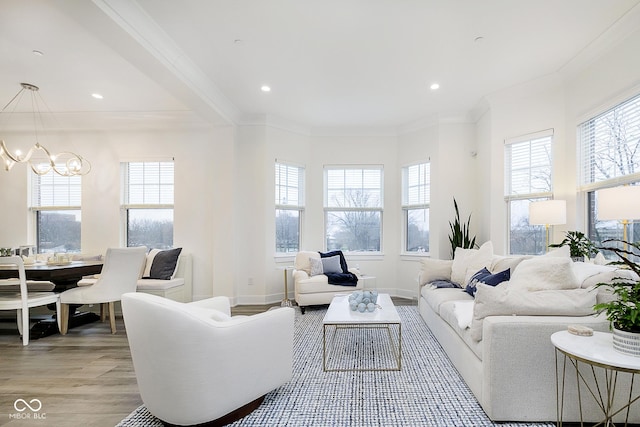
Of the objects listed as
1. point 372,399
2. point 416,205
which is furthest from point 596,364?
point 416,205

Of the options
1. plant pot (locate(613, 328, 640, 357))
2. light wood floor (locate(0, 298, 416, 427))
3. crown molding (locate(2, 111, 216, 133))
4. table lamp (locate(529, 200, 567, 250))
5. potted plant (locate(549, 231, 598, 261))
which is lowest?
light wood floor (locate(0, 298, 416, 427))

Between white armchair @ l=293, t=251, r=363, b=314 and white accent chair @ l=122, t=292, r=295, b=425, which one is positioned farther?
white armchair @ l=293, t=251, r=363, b=314

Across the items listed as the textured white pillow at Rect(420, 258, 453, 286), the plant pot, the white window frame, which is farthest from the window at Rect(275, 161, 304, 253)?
the plant pot

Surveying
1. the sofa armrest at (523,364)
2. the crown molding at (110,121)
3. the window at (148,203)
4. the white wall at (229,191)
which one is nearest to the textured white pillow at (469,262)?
the white wall at (229,191)

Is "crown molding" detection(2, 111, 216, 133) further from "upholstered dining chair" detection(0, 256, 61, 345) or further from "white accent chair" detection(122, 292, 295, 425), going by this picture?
"white accent chair" detection(122, 292, 295, 425)

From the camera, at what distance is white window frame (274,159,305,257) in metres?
5.58

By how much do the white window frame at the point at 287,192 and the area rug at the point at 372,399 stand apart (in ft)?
9.56

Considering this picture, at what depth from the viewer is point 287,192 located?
5.76 metres

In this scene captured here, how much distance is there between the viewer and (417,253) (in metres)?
5.67

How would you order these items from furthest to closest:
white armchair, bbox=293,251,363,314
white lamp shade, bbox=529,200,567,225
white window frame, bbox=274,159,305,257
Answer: white window frame, bbox=274,159,305,257 → white armchair, bbox=293,251,363,314 → white lamp shade, bbox=529,200,567,225

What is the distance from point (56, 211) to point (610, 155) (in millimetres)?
7607

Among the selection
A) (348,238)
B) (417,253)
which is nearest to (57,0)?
(348,238)

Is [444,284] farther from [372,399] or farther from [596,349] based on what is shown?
[596,349]

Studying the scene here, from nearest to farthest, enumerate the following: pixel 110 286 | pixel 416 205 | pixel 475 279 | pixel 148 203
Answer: pixel 475 279 < pixel 110 286 < pixel 148 203 < pixel 416 205
